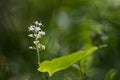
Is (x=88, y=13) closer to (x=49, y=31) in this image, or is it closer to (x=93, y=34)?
(x=93, y=34)

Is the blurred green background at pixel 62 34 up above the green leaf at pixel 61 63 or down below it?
below

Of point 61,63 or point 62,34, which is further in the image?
point 62,34

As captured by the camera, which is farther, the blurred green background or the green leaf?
the blurred green background

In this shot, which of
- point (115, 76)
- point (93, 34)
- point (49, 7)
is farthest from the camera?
point (93, 34)

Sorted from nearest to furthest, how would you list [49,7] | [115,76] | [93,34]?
[115,76] < [49,7] < [93,34]

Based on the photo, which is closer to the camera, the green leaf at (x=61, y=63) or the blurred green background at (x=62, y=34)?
the green leaf at (x=61, y=63)

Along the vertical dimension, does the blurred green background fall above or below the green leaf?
below

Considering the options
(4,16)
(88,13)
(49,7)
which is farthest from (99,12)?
(4,16)

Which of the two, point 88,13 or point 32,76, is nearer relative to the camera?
point 32,76
